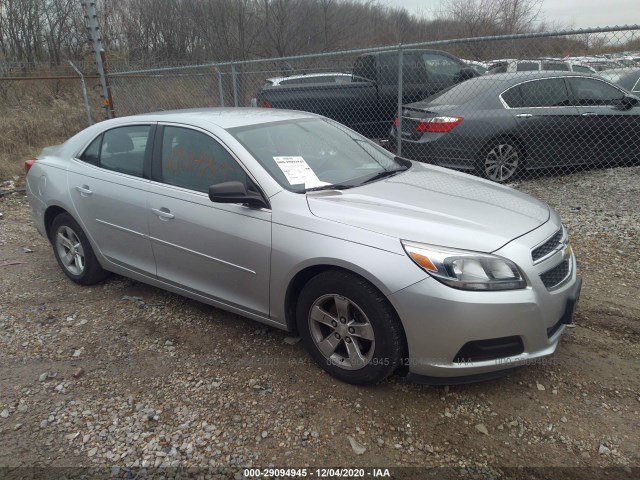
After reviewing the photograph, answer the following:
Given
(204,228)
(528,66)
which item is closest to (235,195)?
(204,228)

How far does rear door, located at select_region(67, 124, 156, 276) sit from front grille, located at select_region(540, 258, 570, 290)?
8.76 feet

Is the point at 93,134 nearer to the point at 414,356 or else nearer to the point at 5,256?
the point at 5,256

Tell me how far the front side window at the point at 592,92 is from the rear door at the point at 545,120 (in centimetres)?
16

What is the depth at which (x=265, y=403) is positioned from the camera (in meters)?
2.75

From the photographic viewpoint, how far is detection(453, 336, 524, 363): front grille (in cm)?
247

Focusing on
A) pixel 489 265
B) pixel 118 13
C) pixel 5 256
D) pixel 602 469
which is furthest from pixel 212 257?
pixel 118 13

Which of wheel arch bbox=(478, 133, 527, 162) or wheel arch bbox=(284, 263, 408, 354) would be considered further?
wheel arch bbox=(478, 133, 527, 162)

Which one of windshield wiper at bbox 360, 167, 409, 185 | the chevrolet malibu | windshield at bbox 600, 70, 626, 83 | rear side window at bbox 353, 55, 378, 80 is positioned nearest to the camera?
the chevrolet malibu

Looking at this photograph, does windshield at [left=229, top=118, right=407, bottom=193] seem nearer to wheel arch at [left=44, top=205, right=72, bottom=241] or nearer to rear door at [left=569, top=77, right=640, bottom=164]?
wheel arch at [left=44, top=205, right=72, bottom=241]

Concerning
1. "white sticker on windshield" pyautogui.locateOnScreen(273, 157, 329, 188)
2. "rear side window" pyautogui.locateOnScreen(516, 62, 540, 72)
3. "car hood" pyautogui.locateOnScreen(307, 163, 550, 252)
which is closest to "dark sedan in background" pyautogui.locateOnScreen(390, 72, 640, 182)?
"rear side window" pyautogui.locateOnScreen(516, 62, 540, 72)

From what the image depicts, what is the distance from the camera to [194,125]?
3461mm

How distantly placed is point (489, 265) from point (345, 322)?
843 mm

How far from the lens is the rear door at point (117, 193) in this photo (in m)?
3.63

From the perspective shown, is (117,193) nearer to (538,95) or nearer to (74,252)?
(74,252)
